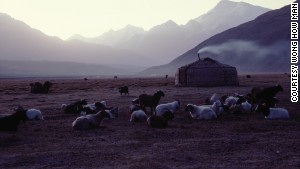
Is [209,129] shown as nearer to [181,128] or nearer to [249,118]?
[181,128]

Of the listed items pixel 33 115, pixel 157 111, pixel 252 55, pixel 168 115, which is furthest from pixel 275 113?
pixel 252 55

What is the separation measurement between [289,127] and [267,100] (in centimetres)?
564

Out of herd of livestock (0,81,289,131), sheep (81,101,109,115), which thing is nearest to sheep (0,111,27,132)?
herd of livestock (0,81,289,131)

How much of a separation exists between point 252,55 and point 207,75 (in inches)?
5238

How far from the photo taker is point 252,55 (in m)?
168

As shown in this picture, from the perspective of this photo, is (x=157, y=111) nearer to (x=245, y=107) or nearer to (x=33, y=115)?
(x=245, y=107)

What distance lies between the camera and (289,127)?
13406 mm

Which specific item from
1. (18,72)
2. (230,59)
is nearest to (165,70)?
(230,59)

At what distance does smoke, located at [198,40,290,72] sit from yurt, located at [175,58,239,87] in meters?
104

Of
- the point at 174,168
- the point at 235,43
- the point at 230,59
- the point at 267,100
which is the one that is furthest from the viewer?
the point at 235,43

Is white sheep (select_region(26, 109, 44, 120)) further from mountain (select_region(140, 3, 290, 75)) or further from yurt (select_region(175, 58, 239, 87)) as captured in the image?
mountain (select_region(140, 3, 290, 75))

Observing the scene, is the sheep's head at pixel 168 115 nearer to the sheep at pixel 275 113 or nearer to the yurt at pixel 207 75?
the sheep at pixel 275 113

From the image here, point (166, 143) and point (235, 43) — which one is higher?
point (235, 43)

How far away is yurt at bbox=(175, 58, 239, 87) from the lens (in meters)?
40.3
